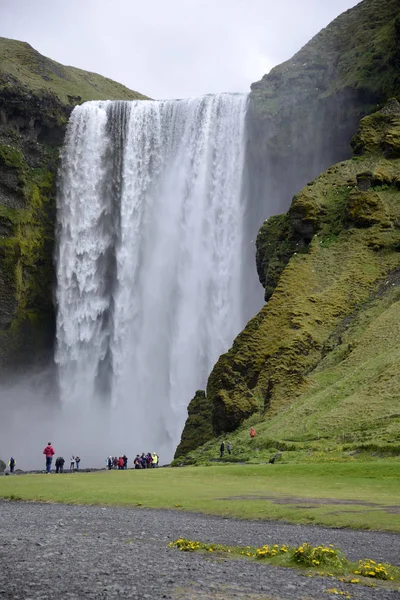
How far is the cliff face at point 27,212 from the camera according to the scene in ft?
255

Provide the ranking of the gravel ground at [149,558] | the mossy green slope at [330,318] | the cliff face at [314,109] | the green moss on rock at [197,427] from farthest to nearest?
the cliff face at [314,109] < the green moss on rock at [197,427] < the mossy green slope at [330,318] < the gravel ground at [149,558]

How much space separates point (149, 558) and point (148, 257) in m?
65.8

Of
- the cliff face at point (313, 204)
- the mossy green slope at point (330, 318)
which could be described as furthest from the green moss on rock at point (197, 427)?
the mossy green slope at point (330, 318)

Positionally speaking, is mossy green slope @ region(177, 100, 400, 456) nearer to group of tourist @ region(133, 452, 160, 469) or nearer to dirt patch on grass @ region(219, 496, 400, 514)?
group of tourist @ region(133, 452, 160, 469)

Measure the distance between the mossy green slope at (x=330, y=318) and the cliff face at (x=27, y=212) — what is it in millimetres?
28915

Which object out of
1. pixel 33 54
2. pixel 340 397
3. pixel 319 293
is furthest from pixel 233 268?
pixel 33 54

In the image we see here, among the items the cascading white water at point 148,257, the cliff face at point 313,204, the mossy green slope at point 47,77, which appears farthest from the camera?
the mossy green slope at point 47,77

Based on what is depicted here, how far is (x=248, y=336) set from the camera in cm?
5147

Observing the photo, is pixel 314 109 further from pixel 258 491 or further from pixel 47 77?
pixel 258 491

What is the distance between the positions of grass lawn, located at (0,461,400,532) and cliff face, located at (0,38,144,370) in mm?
46421

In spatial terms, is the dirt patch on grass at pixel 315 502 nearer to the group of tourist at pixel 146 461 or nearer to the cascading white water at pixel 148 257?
the group of tourist at pixel 146 461

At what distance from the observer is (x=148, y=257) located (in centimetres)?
7869

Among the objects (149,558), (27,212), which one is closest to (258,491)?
(149,558)

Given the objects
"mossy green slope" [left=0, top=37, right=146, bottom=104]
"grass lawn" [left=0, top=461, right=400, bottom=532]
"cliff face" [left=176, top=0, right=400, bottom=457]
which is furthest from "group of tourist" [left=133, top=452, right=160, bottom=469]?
"mossy green slope" [left=0, top=37, right=146, bottom=104]
